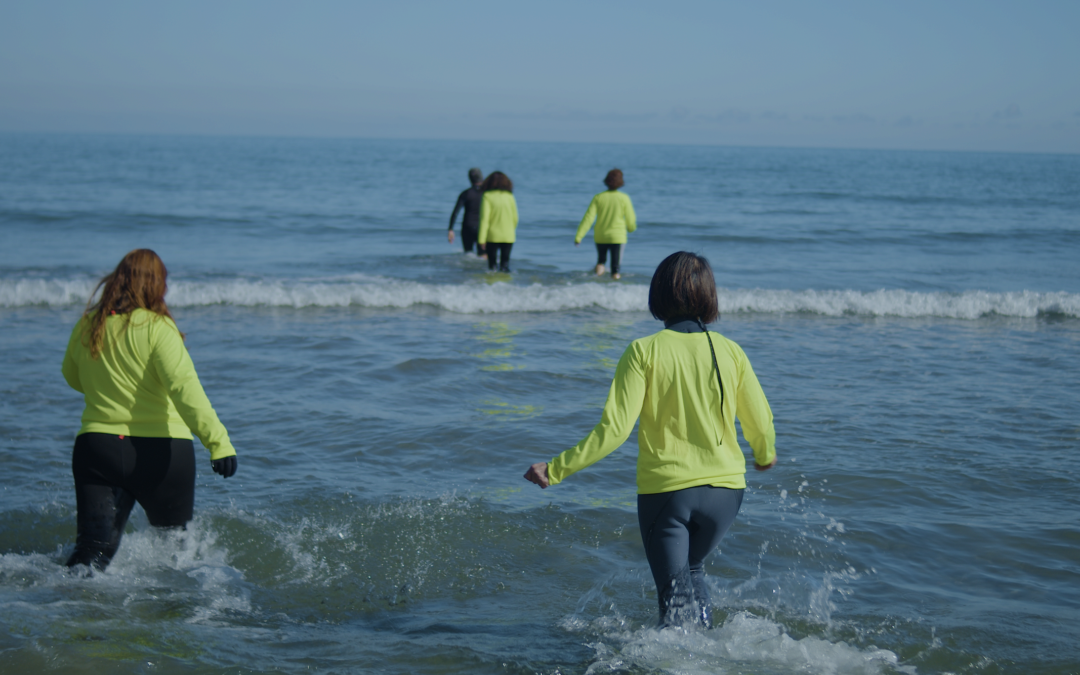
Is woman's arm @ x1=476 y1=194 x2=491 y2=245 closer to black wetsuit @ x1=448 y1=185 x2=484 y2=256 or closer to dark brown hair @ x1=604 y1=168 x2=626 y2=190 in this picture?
black wetsuit @ x1=448 y1=185 x2=484 y2=256

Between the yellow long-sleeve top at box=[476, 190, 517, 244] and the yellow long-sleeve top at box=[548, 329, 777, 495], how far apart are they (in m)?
10.3

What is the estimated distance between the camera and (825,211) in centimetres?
2808

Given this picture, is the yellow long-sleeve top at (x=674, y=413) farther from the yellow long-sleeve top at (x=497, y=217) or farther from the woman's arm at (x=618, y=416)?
the yellow long-sleeve top at (x=497, y=217)

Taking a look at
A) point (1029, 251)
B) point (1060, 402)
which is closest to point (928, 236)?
point (1029, 251)

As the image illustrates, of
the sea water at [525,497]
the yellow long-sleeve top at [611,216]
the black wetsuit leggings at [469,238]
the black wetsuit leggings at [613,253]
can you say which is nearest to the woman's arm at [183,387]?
the sea water at [525,497]

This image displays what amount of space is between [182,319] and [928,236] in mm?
19332

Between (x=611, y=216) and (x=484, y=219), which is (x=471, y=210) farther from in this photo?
(x=611, y=216)

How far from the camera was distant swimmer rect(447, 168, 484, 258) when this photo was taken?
13.9 meters

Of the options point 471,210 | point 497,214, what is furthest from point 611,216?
point 471,210

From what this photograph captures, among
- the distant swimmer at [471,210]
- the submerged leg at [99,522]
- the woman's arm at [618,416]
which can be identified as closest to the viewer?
the woman's arm at [618,416]

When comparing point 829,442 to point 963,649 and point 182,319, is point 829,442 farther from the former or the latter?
point 182,319

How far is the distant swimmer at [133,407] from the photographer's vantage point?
11.0ft

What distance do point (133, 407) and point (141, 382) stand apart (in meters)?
0.11

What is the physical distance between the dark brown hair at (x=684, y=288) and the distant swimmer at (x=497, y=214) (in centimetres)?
1009
